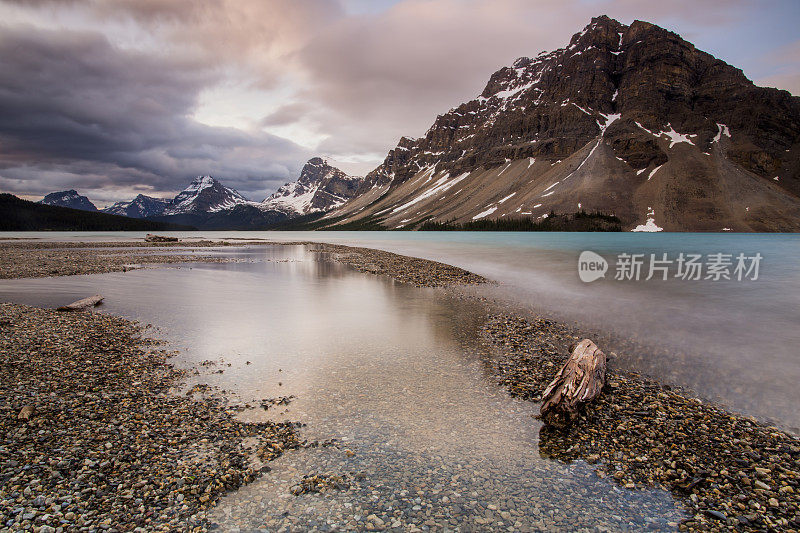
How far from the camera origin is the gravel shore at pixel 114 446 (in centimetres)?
675

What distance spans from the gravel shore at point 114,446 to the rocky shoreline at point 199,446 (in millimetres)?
28

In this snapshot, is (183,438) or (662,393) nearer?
(183,438)

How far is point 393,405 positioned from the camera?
11.3m

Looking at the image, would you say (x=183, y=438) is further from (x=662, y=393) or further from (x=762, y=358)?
(x=762, y=358)

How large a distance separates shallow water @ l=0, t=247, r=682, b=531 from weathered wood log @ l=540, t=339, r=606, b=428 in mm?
678

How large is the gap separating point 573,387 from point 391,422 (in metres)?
5.08

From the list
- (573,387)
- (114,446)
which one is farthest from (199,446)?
(573,387)

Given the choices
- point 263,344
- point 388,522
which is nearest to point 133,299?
point 263,344

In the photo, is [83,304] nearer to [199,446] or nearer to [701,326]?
[199,446]

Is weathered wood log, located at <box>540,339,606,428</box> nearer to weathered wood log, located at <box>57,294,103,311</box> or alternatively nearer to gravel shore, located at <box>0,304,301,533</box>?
gravel shore, located at <box>0,304,301,533</box>

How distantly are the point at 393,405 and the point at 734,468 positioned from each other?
7.73 m

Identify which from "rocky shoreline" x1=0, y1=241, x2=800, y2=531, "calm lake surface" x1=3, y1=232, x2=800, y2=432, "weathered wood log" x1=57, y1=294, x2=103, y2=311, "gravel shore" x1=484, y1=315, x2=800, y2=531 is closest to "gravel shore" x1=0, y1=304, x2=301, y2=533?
"rocky shoreline" x1=0, y1=241, x2=800, y2=531

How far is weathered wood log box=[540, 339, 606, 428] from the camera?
10517 millimetres

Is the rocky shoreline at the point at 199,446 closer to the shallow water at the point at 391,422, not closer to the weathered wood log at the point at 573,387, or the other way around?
the weathered wood log at the point at 573,387
